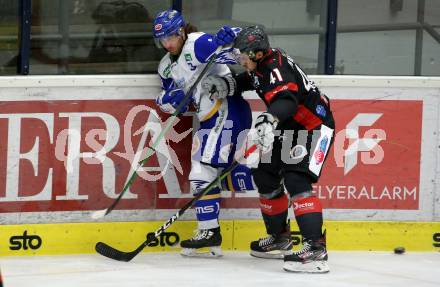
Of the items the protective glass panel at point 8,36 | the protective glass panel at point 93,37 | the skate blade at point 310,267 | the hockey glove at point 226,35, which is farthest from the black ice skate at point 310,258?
the protective glass panel at point 8,36

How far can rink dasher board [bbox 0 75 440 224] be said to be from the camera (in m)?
5.74

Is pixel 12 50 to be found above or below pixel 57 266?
above

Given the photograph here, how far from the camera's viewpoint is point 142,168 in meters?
5.91

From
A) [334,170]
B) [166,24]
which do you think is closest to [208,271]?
[334,170]

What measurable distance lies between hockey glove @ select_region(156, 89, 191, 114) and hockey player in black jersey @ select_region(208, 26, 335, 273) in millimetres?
387

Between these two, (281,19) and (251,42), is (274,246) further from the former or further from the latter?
(281,19)

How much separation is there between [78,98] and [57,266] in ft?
3.02

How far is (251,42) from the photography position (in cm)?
532

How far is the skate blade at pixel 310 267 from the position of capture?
5.42 meters

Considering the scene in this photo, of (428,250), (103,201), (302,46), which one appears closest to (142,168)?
(103,201)

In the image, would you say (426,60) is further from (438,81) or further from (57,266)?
(57,266)

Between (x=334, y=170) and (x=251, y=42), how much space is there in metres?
1.12

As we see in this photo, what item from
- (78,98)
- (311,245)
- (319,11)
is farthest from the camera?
(319,11)

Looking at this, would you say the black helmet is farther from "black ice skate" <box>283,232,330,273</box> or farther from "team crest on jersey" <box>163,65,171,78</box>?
"black ice skate" <box>283,232,330,273</box>
